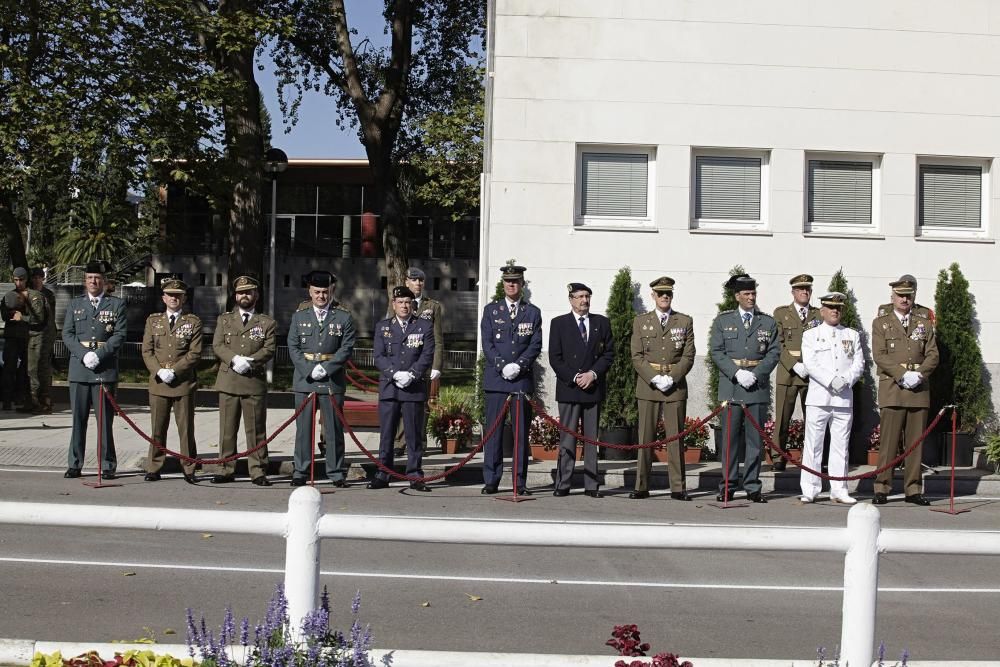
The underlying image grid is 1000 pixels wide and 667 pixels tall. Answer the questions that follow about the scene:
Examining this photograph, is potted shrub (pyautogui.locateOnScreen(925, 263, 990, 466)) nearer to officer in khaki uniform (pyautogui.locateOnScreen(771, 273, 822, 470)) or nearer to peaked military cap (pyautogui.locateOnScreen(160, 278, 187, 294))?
officer in khaki uniform (pyautogui.locateOnScreen(771, 273, 822, 470))

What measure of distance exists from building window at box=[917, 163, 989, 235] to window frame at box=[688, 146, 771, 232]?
81.5 inches

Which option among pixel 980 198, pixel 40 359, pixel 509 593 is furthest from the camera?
pixel 40 359

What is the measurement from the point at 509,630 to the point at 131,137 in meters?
16.8

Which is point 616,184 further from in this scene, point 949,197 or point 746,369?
point 949,197

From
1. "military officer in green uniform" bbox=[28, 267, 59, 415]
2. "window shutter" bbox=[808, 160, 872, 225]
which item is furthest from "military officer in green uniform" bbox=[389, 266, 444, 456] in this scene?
"military officer in green uniform" bbox=[28, 267, 59, 415]

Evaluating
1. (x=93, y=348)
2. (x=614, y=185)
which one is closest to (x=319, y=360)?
(x=93, y=348)

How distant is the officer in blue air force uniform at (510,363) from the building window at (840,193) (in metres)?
4.97

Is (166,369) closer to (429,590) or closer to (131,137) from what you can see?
(429,590)

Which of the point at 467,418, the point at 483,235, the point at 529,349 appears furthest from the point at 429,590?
the point at 483,235

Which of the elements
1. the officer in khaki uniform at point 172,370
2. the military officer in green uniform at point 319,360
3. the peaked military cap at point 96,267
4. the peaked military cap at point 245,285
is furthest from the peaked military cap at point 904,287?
the peaked military cap at point 96,267

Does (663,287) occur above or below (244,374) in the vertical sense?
above

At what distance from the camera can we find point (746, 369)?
1332cm

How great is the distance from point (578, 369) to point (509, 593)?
5292mm

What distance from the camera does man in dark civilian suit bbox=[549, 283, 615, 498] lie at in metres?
13.3
